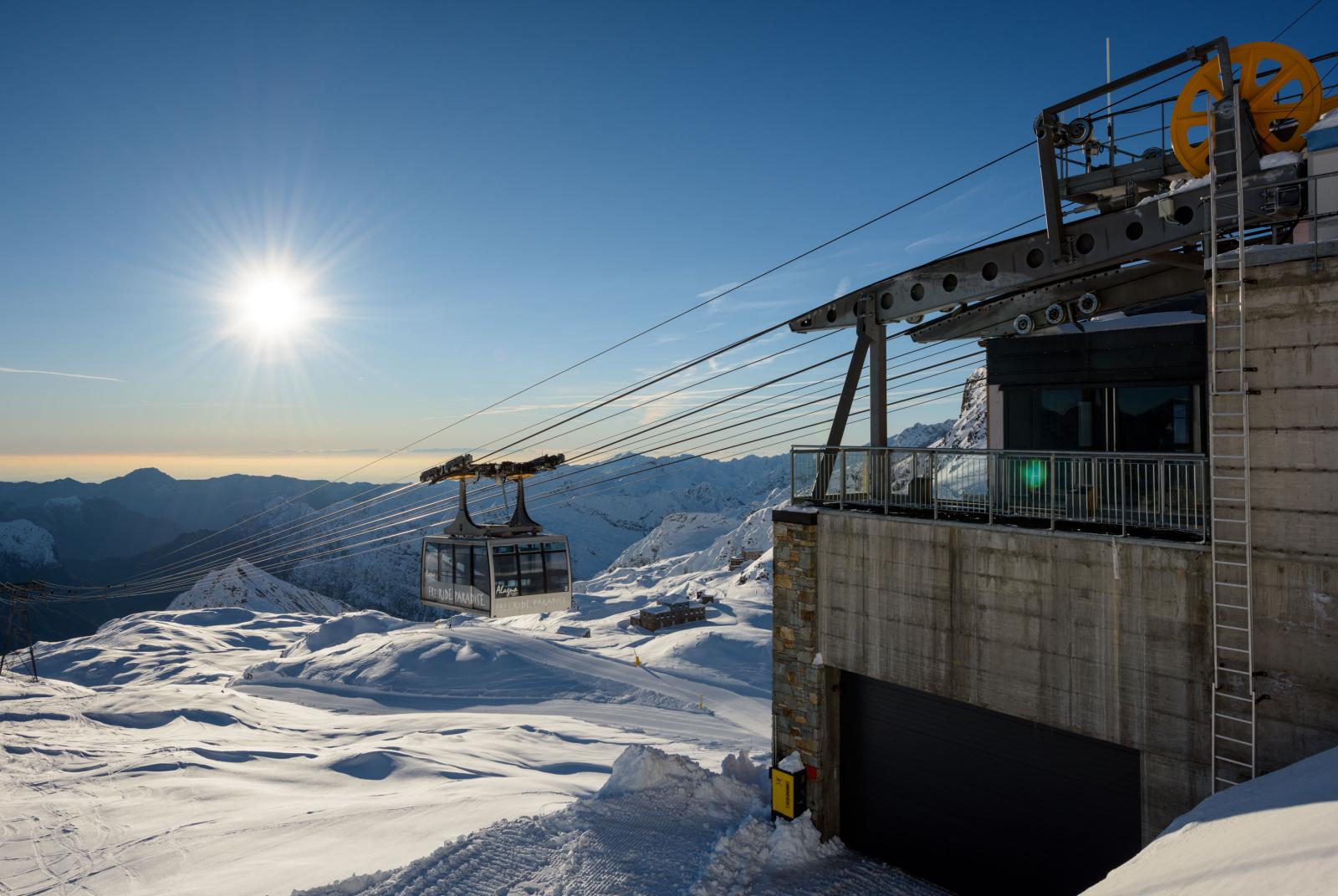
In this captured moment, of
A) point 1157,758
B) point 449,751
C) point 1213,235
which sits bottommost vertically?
point 449,751

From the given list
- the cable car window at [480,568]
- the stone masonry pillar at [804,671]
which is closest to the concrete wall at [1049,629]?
the stone masonry pillar at [804,671]

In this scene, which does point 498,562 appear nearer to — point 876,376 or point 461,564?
point 461,564

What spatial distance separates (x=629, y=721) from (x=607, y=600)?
45525mm

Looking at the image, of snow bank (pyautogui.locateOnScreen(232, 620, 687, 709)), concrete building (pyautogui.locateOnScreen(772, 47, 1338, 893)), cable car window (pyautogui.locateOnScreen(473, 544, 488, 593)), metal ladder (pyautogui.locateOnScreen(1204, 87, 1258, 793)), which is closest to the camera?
concrete building (pyautogui.locateOnScreen(772, 47, 1338, 893))

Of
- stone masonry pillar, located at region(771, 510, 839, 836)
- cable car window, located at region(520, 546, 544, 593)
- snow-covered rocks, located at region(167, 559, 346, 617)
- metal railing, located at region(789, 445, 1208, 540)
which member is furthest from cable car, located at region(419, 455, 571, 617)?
snow-covered rocks, located at region(167, 559, 346, 617)

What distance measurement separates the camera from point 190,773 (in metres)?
22.0

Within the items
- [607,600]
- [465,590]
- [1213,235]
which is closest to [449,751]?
[465,590]

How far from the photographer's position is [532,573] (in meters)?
22.2

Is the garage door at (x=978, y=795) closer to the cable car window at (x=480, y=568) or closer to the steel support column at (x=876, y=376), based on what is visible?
the steel support column at (x=876, y=376)

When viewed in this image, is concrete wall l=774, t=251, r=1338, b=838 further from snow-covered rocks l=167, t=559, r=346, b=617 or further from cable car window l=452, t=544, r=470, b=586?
snow-covered rocks l=167, t=559, r=346, b=617

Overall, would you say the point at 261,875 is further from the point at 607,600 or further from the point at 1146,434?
the point at 607,600

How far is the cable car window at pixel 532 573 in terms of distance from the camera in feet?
72.2

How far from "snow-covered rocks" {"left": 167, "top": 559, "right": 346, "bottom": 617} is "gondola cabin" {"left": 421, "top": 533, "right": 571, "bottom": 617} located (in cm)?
14495

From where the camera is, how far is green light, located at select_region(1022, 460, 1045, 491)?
38.4 ft
